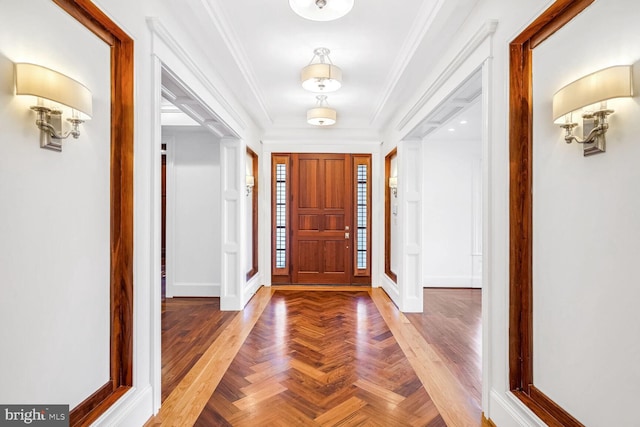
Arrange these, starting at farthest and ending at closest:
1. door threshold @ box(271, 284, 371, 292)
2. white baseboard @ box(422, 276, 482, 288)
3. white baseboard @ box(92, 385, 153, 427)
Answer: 1. white baseboard @ box(422, 276, 482, 288)
2. door threshold @ box(271, 284, 371, 292)
3. white baseboard @ box(92, 385, 153, 427)

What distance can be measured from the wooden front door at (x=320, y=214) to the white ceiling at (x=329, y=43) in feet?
5.33

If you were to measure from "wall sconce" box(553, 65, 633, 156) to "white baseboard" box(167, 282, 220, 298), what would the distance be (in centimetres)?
493

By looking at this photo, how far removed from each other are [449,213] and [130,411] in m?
5.59

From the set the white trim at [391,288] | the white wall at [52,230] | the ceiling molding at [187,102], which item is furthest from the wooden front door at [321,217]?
the white wall at [52,230]

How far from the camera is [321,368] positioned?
2.86 meters

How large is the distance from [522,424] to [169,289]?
4927 mm

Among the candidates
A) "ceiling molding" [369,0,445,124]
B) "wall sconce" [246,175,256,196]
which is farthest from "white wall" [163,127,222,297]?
"ceiling molding" [369,0,445,124]

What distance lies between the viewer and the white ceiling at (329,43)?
2518 millimetres

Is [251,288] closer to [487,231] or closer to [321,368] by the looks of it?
[321,368]

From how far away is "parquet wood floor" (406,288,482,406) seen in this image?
2.81 meters

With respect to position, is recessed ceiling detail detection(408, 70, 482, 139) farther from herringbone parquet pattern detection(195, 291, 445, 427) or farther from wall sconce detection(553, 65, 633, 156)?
herringbone parquet pattern detection(195, 291, 445, 427)

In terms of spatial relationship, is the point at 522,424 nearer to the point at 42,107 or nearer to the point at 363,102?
the point at 42,107

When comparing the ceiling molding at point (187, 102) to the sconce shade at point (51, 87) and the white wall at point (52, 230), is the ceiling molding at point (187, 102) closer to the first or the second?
the white wall at point (52, 230)

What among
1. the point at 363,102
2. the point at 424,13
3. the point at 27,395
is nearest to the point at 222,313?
the point at 27,395
